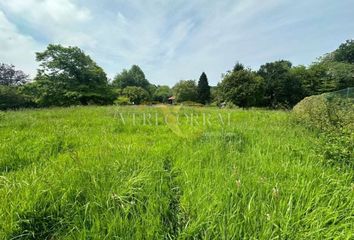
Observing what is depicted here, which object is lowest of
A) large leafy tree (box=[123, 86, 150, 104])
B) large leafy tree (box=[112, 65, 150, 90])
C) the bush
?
the bush

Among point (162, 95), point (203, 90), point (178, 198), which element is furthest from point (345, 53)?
point (178, 198)

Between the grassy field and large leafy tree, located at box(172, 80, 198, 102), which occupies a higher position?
large leafy tree, located at box(172, 80, 198, 102)

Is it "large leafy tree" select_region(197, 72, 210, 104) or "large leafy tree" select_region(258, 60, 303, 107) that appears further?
"large leafy tree" select_region(197, 72, 210, 104)

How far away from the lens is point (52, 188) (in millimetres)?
1928

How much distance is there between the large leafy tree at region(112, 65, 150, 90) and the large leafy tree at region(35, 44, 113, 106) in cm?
3573

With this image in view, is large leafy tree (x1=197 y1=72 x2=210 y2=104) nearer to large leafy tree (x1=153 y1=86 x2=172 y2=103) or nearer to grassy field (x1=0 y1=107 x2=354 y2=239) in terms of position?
large leafy tree (x1=153 y1=86 x2=172 y2=103)

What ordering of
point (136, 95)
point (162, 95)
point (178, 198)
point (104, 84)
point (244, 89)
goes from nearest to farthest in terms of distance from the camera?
point (178, 198)
point (244, 89)
point (104, 84)
point (136, 95)
point (162, 95)

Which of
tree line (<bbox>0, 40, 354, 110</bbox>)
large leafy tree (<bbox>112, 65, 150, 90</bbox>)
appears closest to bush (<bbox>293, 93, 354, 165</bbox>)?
tree line (<bbox>0, 40, 354, 110</bbox>)

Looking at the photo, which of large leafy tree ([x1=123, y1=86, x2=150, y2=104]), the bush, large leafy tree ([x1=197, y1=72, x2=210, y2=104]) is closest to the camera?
the bush

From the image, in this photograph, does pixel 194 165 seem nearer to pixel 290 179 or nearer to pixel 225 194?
pixel 225 194

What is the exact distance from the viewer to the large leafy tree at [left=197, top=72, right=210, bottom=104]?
4653 cm

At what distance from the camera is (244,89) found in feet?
87.0

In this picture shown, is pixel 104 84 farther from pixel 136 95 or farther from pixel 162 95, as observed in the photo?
pixel 162 95

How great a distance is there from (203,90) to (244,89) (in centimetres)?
2075
